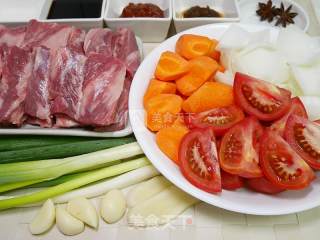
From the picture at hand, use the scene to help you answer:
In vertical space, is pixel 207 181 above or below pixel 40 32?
below

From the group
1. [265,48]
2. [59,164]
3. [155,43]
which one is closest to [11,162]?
[59,164]

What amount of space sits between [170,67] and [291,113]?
61cm

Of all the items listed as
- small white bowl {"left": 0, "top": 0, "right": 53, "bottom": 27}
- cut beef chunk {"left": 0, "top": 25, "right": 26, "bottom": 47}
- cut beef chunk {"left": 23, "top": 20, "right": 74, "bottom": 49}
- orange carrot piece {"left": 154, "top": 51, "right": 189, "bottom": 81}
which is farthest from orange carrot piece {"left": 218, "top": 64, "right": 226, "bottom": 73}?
small white bowl {"left": 0, "top": 0, "right": 53, "bottom": 27}

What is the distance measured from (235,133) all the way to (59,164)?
828mm

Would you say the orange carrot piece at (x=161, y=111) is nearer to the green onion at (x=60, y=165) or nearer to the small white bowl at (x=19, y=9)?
the green onion at (x=60, y=165)

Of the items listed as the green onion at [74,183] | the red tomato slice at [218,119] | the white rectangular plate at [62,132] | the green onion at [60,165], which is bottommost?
the green onion at [74,183]

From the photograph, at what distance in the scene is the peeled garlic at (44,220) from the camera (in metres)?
1.46

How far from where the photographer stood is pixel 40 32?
1.86 meters

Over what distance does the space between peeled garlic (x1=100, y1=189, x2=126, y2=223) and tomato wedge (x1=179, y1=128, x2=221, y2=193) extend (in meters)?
0.36

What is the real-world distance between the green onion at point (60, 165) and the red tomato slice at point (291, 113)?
0.63 meters

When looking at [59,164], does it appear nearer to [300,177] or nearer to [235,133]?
[235,133]

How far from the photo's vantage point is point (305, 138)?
4.41 feet

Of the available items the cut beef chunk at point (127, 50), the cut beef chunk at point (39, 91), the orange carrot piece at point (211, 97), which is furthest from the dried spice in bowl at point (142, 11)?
the orange carrot piece at point (211, 97)

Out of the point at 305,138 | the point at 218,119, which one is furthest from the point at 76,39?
the point at 305,138
